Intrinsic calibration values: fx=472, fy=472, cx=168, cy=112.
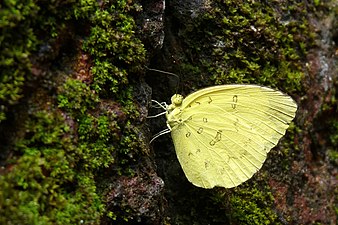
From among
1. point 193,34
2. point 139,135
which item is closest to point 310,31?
point 193,34

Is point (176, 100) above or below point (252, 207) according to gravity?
above

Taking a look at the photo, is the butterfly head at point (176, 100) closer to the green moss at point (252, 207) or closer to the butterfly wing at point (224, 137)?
the butterfly wing at point (224, 137)

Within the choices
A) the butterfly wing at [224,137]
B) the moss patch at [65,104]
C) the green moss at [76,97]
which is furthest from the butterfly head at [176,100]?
the green moss at [76,97]

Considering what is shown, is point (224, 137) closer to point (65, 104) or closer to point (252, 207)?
point (252, 207)

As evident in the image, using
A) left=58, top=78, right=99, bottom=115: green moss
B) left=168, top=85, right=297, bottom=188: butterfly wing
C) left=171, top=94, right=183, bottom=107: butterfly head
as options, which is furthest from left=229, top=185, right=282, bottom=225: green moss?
left=58, top=78, right=99, bottom=115: green moss

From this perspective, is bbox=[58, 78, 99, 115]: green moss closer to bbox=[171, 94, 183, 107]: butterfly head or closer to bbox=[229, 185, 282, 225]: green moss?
bbox=[171, 94, 183, 107]: butterfly head

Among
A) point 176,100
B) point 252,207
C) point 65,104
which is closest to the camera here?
point 65,104

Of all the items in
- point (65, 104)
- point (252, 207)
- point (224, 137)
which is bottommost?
point (252, 207)

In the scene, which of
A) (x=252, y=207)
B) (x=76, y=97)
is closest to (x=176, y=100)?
(x=76, y=97)

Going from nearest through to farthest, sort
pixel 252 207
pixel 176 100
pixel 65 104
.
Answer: pixel 65 104 < pixel 176 100 < pixel 252 207
